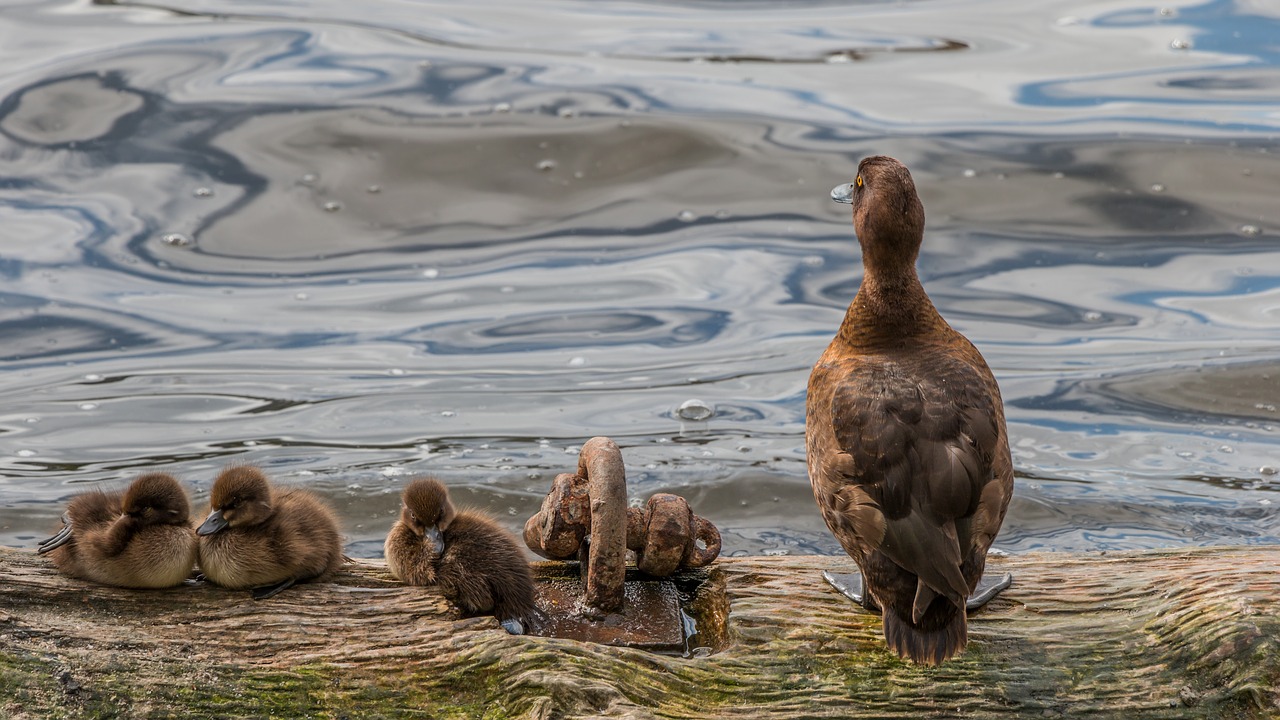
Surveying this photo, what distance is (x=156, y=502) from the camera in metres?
3.78

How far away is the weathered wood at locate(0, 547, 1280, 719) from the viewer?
313 cm

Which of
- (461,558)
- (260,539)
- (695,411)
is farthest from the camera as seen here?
(695,411)

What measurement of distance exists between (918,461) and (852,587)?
44 centimetres

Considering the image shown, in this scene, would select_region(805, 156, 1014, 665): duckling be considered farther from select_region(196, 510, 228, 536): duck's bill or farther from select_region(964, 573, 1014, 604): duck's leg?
select_region(196, 510, 228, 536): duck's bill

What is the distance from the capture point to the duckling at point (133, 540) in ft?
11.5

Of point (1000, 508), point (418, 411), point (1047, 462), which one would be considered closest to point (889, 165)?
point (1000, 508)

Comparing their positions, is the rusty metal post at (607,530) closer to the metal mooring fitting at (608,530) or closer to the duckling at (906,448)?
the metal mooring fitting at (608,530)

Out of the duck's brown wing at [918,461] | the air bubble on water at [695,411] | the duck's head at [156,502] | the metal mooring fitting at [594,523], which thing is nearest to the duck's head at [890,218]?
the duck's brown wing at [918,461]

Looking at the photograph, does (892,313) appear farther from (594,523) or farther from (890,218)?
(594,523)

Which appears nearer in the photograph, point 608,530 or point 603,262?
point 608,530

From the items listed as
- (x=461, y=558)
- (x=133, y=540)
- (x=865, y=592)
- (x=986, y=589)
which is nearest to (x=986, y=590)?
(x=986, y=589)

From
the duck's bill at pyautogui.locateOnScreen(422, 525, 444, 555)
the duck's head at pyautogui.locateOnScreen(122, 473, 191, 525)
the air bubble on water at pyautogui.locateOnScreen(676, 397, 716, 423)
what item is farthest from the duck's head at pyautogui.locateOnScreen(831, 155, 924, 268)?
the air bubble on water at pyautogui.locateOnScreen(676, 397, 716, 423)

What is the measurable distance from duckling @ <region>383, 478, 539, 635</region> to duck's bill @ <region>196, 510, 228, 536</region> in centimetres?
49

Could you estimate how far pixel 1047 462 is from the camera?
778 cm
